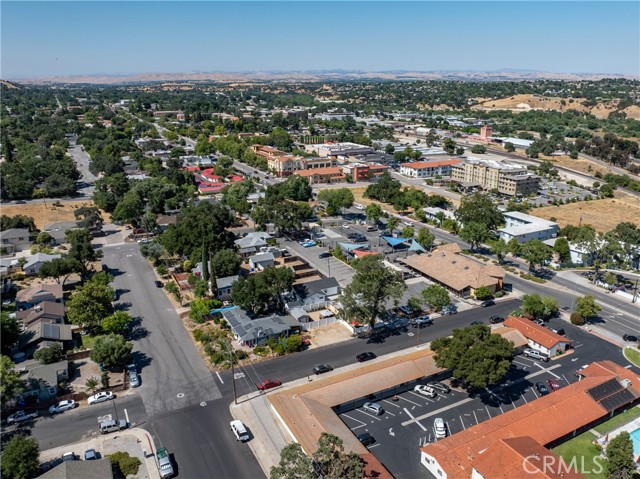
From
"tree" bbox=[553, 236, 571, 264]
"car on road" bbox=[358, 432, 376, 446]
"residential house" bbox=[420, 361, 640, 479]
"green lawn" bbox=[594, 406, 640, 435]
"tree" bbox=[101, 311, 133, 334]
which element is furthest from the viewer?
"tree" bbox=[553, 236, 571, 264]

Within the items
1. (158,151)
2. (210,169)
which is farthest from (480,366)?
(158,151)

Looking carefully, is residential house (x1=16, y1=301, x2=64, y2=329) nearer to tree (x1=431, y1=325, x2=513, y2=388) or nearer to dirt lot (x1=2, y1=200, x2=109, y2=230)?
tree (x1=431, y1=325, x2=513, y2=388)

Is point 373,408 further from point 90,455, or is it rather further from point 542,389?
point 90,455

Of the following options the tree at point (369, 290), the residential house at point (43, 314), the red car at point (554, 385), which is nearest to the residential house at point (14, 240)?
the residential house at point (43, 314)

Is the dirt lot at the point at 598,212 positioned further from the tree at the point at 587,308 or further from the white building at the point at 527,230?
the tree at the point at 587,308

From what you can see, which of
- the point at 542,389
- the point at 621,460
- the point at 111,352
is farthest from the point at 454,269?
the point at 111,352

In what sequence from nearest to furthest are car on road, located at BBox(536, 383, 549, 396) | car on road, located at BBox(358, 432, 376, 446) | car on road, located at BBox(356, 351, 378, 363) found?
car on road, located at BBox(358, 432, 376, 446) < car on road, located at BBox(536, 383, 549, 396) < car on road, located at BBox(356, 351, 378, 363)

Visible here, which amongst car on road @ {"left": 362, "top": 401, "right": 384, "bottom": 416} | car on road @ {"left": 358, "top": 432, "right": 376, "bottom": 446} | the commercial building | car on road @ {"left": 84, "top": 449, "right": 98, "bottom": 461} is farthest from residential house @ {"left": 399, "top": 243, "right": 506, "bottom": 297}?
the commercial building
